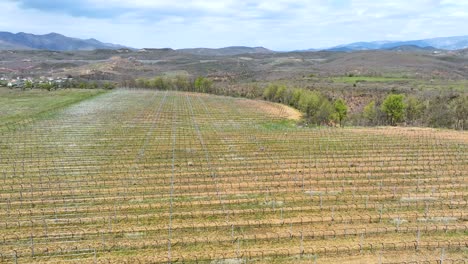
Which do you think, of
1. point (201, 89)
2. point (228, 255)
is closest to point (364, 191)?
point (228, 255)

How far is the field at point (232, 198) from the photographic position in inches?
693

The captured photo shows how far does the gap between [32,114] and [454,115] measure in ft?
219

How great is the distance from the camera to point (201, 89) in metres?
124

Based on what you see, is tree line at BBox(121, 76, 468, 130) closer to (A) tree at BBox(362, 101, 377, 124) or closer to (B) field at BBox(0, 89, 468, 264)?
(A) tree at BBox(362, 101, 377, 124)

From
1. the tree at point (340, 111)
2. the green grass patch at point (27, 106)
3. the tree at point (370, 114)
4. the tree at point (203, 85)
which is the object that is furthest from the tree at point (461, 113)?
the tree at point (203, 85)

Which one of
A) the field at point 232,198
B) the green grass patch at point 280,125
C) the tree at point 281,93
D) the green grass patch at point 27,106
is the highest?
the tree at point 281,93

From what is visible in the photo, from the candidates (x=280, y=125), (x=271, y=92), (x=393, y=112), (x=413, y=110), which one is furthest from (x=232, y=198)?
(x=271, y=92)

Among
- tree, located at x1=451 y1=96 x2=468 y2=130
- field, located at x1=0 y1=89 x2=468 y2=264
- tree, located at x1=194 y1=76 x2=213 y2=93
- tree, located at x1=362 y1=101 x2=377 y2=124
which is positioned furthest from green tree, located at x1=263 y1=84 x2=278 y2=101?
field, located at x1=0 y1=89 x2=468 y2=264

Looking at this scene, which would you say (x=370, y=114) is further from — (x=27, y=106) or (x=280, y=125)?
(x=27, y=106)

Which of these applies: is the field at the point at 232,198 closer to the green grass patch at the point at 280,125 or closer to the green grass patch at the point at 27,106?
the green grass patch at the point at 280,125

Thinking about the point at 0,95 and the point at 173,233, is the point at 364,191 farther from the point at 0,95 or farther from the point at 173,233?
the point at 0,95

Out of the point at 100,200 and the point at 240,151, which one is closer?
the point at 100,200

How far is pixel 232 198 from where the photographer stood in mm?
24094

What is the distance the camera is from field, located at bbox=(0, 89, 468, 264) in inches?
693
